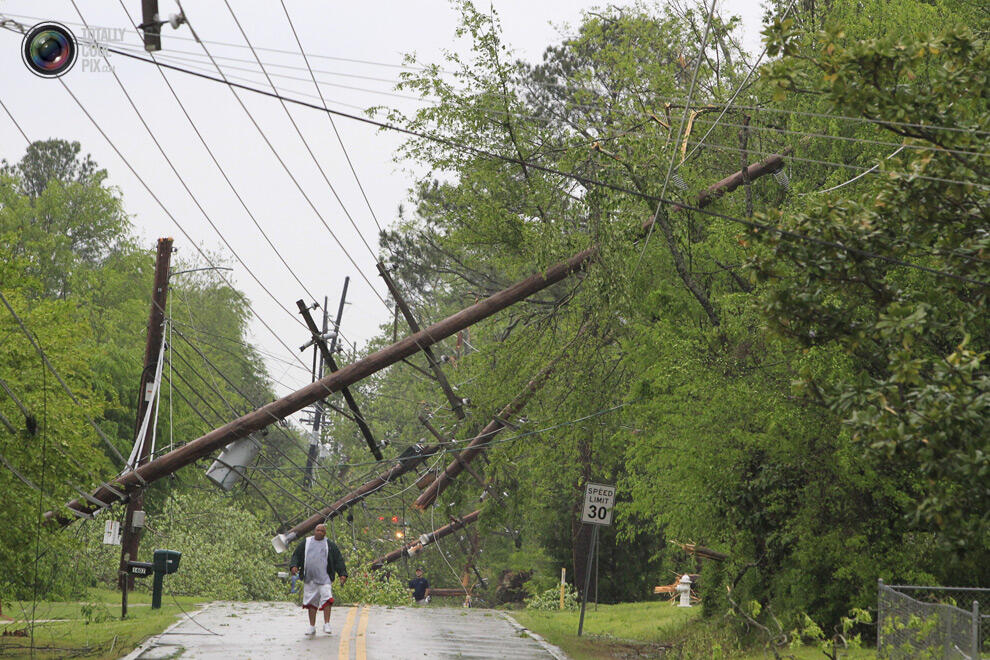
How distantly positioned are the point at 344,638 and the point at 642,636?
836cm

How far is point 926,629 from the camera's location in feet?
37.1

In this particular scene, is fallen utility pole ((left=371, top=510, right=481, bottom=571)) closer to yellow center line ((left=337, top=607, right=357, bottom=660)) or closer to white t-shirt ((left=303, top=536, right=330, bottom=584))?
yellow center line ((left=337, top=607, right=357, bottom=660))

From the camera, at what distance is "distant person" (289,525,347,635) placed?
17625mm

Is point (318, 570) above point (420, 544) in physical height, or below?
below

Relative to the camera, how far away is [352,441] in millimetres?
61750

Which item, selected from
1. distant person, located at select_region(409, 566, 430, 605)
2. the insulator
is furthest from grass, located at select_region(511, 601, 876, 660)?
distant person, located at select_region(409, 566, 430, 605)

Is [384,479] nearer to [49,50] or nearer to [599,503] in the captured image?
[599,503]

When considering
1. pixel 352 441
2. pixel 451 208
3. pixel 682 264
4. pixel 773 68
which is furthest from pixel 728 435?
pixel 352 441

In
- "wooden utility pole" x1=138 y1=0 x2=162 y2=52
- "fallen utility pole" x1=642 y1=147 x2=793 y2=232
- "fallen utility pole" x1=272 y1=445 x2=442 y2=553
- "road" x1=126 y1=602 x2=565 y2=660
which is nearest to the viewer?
"wooden utility pole" x1=138 y1=0 x2=162 y2=52

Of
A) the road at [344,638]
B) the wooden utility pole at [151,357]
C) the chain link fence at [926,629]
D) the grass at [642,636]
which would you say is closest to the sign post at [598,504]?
the grass at [642,636]

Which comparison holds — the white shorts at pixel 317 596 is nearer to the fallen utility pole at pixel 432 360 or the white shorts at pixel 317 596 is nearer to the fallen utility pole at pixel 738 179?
the fallen utility pole at pixel 432 360

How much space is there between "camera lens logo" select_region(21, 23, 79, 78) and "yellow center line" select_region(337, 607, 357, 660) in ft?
24.5

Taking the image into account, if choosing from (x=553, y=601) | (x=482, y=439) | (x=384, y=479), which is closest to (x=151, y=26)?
(x=482, y=439)

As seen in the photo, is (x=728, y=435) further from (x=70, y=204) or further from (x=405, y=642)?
(x=70, y=204)
